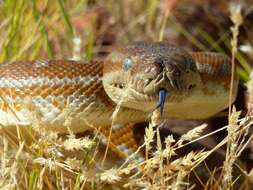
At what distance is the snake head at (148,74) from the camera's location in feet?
11.5

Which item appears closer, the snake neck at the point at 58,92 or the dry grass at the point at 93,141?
the dry grass at the point at 93,141

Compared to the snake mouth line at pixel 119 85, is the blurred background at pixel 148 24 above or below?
below

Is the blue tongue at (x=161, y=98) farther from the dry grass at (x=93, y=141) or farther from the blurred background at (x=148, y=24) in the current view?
the blurred background at (x=148, y=24)

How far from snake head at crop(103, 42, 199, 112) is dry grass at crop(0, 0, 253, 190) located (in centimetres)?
20

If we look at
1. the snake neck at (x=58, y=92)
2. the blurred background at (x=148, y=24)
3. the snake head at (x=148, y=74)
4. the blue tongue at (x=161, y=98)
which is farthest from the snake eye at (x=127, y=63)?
the blurred background at (x=148, y=24)

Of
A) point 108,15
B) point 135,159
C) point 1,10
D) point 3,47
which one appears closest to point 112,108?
point 135,159

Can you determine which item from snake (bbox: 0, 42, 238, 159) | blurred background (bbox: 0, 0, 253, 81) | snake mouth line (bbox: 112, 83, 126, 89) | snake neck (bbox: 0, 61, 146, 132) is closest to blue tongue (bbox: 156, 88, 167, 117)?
snake (bbox: 0, 42, 238, 159)

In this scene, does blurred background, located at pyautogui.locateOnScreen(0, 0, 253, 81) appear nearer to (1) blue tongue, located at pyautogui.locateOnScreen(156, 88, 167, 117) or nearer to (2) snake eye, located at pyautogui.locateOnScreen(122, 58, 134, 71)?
(2) snake eye, located at pyautogui.locateOnScreen(122, 58, 134, 71)

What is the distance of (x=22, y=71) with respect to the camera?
152 inches

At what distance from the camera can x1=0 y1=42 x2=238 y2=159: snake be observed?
3559mm

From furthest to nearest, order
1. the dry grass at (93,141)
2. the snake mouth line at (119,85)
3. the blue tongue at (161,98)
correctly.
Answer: the snake mouth line at (119,85), the blue tongue at (161,98), the dry grass at (93,141)

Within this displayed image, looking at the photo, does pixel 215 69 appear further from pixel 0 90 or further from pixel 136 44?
pixel 0 90

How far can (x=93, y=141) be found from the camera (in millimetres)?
3076

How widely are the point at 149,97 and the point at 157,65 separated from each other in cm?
16
